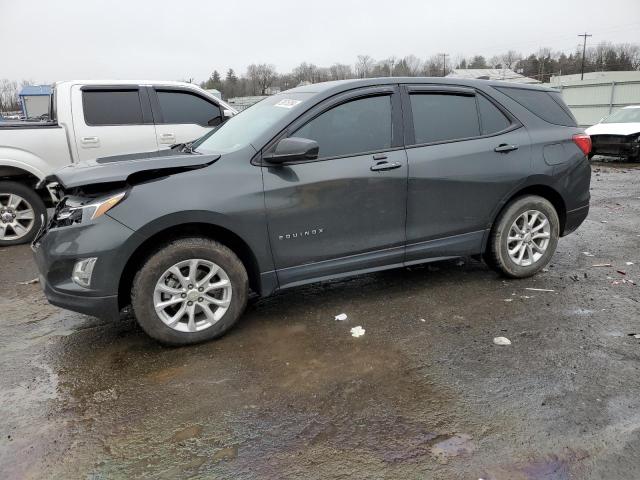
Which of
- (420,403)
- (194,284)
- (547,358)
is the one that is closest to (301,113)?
(194,284)

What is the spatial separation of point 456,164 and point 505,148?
0.56 m

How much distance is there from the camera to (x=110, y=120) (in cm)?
683

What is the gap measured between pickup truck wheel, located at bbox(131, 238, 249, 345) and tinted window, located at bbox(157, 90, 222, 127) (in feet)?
14.2

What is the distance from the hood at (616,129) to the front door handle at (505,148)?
39.3ft

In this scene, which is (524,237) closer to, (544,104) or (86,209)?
(544,104)

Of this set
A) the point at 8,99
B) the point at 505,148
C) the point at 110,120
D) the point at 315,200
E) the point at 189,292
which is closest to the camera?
the point at 189,292

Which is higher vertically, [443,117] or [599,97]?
[443,117]

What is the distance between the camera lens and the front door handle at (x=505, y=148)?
443 centimetres

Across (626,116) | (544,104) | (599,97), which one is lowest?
(626,116)

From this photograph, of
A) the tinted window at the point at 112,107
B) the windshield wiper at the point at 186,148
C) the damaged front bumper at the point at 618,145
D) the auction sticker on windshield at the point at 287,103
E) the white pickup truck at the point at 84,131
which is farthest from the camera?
the damaged front bumper at the point at 618,145

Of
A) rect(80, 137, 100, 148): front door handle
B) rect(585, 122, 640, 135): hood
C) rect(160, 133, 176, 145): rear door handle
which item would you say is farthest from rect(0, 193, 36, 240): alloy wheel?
rect(585, 122, 640, 135): hood

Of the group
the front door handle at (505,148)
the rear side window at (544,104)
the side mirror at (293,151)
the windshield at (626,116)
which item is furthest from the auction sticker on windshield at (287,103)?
the windshield at (626,116)

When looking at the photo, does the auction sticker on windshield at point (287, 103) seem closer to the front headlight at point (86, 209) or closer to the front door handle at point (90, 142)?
the front headlight at point (86, 209)

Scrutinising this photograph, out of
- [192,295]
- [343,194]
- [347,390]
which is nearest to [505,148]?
[343,194]
